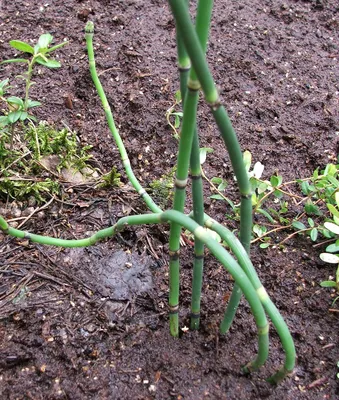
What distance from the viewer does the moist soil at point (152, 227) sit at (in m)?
1.00

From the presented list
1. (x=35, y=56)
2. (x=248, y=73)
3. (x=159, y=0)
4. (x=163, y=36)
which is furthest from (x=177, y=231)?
(x=159, y=0)

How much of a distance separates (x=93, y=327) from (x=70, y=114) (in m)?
0.78

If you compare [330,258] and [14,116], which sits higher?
[14,116]

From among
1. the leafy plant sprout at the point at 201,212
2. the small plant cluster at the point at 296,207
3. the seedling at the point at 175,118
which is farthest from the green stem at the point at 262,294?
the seedling at the point at 175,118

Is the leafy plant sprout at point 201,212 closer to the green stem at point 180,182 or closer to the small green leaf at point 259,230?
the green stem at point 180,182

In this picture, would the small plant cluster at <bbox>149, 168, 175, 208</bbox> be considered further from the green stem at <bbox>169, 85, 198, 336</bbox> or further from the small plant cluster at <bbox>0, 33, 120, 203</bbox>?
the green stem at <bbox>169, 85, 198, 336</bbox>

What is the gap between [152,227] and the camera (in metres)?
1.27

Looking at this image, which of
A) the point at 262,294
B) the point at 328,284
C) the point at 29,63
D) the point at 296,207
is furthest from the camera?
the point at 296,207

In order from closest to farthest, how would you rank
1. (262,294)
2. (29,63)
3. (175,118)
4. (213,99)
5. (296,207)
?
(213,99), (262,294), (29,63), (296,207), (175,118)

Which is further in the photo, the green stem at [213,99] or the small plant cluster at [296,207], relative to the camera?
the small plant cluster at [296,207]

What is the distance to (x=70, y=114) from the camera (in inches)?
61.6

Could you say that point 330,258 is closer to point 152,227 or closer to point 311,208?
point 311,208

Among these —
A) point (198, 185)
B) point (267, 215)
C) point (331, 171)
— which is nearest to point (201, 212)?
point (198, 185)

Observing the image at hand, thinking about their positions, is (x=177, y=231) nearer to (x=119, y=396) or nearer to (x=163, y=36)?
(x=119, y=396)
